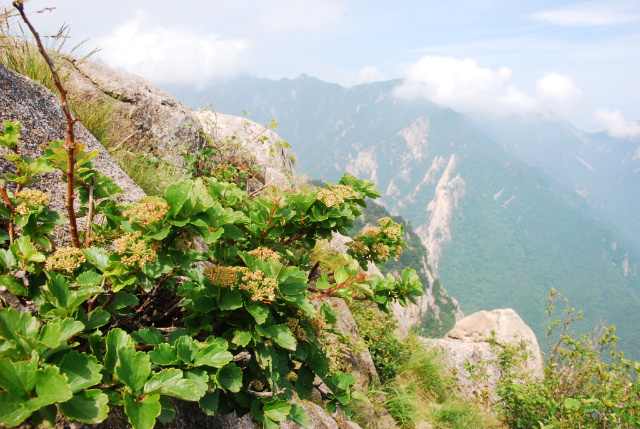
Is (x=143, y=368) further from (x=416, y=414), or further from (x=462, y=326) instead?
(x=462, y=326)

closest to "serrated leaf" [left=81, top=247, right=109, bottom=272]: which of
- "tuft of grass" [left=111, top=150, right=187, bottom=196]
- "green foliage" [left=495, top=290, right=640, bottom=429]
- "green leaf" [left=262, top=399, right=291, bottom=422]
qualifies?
"green leaf" [left=262, top=399, right=291, bottom=422]

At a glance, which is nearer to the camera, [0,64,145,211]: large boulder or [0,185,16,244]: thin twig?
[0,185,16,244]: thin twig

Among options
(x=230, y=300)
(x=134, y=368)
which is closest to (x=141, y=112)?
(x=230, y=300)

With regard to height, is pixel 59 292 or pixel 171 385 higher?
pixel 59 292

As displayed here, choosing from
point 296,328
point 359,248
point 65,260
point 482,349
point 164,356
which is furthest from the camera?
point 482,349

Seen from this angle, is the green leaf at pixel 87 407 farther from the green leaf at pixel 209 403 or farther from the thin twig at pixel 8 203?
the thin twig at pixel 8 203

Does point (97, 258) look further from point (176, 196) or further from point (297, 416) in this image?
point (297, 416)

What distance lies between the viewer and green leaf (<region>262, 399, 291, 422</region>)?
1836 millimetres

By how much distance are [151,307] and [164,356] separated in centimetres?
101

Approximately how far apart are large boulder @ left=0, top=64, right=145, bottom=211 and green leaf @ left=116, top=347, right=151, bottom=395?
74.0 inches

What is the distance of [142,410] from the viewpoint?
120cm

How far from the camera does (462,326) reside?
13547 mm

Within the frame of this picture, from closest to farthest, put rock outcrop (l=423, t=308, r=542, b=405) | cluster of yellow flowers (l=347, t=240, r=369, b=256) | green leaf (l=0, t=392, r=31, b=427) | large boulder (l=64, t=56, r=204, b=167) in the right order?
1. green leaf (l=0, t=392, r=31, b=427)
2. cluster of yellow flowers (l=347, t=240, r=369, b=256)
3. large boulder (l=64, t=56, r=204, b=167)
4. rock outcrop (l=423, t=308, r=542, b=405)

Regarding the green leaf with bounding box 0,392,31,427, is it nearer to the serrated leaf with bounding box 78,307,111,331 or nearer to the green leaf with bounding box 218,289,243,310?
the serrated leaf with bounding box 78,307,111,331
